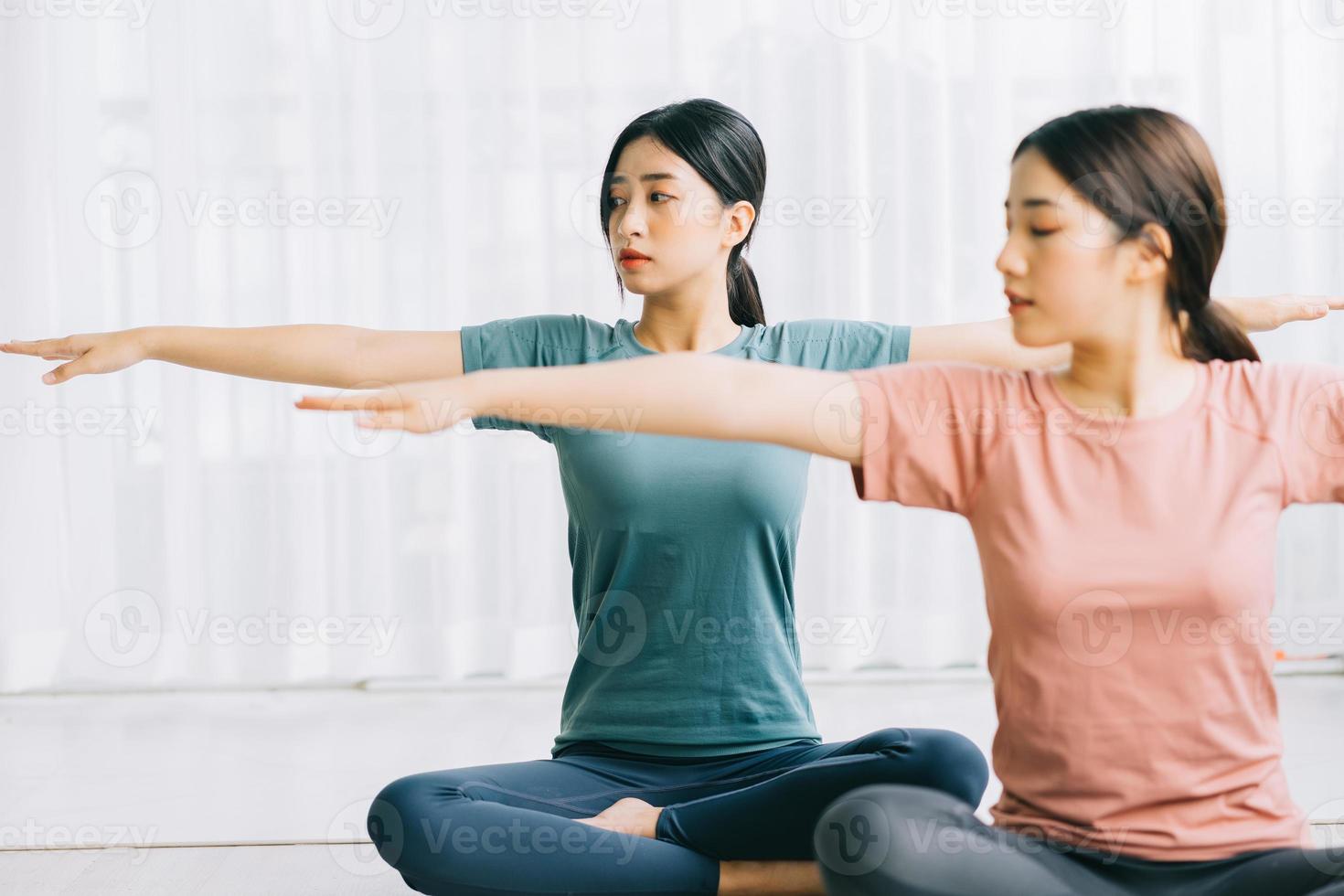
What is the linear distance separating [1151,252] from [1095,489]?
0.78 ft

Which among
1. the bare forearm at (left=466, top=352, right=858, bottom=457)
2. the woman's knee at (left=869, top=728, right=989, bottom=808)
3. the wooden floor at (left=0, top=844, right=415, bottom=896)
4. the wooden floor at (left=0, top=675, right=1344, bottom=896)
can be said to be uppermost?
the bare forearm at (left=466, top=352, right=858, bottom=457)

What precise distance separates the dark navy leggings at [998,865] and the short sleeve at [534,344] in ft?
2.63

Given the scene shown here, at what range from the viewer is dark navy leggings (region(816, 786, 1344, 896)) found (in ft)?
3.83

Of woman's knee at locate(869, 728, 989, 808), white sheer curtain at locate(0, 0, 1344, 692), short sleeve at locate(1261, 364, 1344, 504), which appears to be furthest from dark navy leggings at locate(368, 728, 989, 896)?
white sheer curtain at locate(0, 0, 1344, 692)

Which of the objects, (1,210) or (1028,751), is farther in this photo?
(1,210)

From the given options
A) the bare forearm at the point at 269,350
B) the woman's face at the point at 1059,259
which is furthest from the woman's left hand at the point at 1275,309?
the bare forearm at the point at 269,350

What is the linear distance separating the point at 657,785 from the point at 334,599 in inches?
73.6

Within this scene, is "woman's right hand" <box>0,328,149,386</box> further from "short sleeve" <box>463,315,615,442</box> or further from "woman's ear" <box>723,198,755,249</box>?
"woman's ear" <box>723,198,755,249</box>

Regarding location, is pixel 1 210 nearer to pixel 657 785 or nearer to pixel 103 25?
pixel 103 25

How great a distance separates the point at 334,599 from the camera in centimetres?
340

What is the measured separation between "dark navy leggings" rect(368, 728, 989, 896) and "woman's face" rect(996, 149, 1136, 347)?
A: 65cm

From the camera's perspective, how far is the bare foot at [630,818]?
1.66 meters

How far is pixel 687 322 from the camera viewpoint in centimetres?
190

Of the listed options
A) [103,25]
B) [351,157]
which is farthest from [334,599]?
[103,25]
